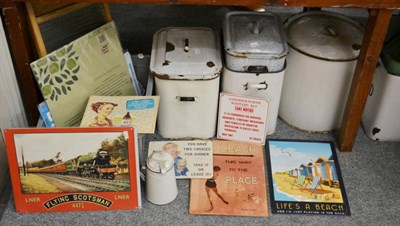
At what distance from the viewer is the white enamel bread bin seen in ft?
5.46

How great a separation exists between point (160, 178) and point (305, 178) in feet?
1.76

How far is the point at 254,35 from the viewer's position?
5.63ft

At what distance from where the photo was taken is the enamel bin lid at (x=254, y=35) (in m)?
1.65

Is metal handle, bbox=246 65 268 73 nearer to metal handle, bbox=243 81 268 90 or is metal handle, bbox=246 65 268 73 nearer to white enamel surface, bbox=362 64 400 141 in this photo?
metal handle, bbox=243 81 268 90

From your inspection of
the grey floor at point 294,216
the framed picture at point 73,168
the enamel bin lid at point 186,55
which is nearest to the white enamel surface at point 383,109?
the grey floor at point 294,216

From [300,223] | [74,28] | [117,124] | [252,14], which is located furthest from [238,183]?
[74,28]

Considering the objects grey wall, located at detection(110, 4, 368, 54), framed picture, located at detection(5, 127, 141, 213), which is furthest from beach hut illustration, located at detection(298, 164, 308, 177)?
grey wall, located at detection(110, 4, 368, 54)

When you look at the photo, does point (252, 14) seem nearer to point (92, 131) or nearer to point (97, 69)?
point (97, 69)

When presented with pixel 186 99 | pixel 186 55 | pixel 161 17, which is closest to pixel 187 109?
pixel 186 99

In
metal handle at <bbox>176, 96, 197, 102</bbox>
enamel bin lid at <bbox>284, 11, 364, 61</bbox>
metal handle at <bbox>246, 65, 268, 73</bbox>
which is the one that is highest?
enamel bin lid at <bbox>284, 11, 364, 61</bbox>

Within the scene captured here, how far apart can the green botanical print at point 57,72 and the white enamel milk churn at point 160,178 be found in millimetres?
424

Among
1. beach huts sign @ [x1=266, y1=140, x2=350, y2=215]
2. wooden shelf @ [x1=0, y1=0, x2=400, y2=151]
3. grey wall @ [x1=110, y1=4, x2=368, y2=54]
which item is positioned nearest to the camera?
wooden shelf @ [x1=0, y1=0, x2=400, y2=151]

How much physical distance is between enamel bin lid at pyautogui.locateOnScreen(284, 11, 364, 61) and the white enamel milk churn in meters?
0.63

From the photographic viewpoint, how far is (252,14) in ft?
6.05
